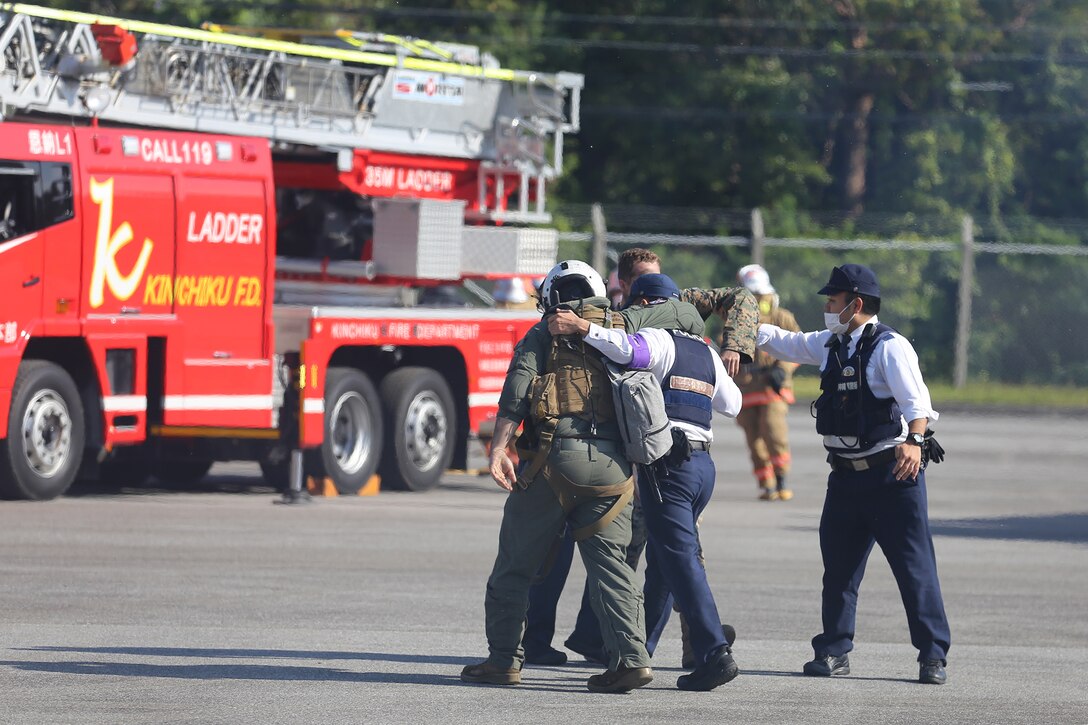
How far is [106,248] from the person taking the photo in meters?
15.4

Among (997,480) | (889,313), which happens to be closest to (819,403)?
(997,480)

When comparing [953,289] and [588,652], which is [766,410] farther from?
[953,289]

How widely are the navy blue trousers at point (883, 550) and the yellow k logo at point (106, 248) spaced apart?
25.1ft

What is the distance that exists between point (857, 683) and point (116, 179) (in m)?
8.35

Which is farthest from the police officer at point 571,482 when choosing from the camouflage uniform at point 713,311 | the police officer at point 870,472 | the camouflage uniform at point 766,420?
the camouflage uniform at point 766,420

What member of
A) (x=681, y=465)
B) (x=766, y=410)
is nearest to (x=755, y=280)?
(x=766, y=410)

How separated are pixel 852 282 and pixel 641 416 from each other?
1.39m

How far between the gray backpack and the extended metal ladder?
860cm

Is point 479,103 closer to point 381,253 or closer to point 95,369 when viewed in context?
point 381,253

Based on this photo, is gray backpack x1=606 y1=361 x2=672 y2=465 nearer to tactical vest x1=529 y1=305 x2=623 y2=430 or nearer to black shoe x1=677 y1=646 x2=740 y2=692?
tactical vest x1=529 y1=305 x2=623 y2=430

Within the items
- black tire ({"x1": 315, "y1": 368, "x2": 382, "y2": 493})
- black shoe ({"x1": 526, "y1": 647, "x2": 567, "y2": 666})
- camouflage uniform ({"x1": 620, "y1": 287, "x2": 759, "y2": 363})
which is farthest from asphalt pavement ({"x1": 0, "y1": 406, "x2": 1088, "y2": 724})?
camouflage uniform ({"x1": 620, "y1": 287, "x2": 759, "y2": 363})

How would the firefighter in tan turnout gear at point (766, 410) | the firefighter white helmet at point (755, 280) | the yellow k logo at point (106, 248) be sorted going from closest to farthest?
the yellow k logo at point (106, 248) → the firefighter white helmet at point (755, 280) → the firefighter in tan turnout gear at point (766, 410)

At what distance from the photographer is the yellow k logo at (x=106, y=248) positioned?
15344 millimetres

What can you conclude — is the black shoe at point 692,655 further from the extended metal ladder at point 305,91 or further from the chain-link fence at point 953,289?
the chain-link fence at point 953,289
